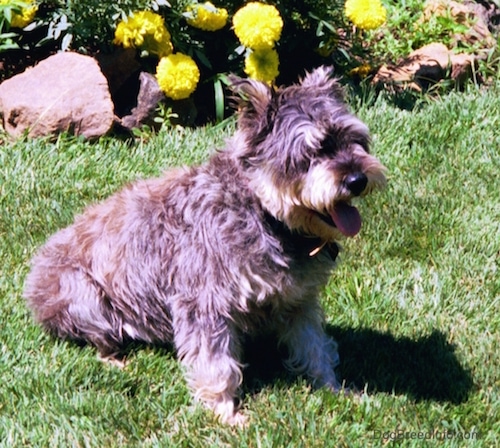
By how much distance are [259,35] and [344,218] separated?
2843 mm

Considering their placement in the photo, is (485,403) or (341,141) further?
(485,403)

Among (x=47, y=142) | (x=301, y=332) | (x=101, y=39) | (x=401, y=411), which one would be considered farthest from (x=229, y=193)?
(x=101, y=39)

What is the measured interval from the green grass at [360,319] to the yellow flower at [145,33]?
664 mm

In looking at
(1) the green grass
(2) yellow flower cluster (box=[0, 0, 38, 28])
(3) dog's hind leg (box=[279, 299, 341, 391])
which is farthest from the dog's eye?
(2) yellow flower cluster (box=[0, 0, 38, 28])

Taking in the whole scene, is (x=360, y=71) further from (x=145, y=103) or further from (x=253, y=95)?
(x=253, y=95)

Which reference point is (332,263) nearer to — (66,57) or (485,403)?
(485,403)

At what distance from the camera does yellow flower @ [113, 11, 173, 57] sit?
21.5 ft

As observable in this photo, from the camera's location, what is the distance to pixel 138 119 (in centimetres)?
674

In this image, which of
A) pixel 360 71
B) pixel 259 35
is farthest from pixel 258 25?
pixel 360 71

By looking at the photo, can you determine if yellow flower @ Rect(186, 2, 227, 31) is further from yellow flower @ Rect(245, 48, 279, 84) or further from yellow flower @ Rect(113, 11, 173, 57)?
yellow flower @ Rect(245, 48, 279, 84)

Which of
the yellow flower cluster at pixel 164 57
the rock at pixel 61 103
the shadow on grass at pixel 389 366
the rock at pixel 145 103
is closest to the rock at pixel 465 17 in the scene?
the yellow flower cluster at pixel 164 57

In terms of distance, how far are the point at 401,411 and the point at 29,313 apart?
2097 millimetres

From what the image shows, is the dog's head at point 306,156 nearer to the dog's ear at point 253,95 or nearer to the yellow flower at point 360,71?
the dog's ear at point 253,95

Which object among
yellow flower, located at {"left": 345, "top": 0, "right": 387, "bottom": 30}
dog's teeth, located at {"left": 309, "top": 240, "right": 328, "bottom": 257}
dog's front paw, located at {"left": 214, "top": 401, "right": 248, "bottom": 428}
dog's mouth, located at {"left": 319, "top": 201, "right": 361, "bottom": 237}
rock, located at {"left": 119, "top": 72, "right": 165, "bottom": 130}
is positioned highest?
dog's mouth, located at {"left": 319, "top": 201, "right": 361, "bottom": 237}
